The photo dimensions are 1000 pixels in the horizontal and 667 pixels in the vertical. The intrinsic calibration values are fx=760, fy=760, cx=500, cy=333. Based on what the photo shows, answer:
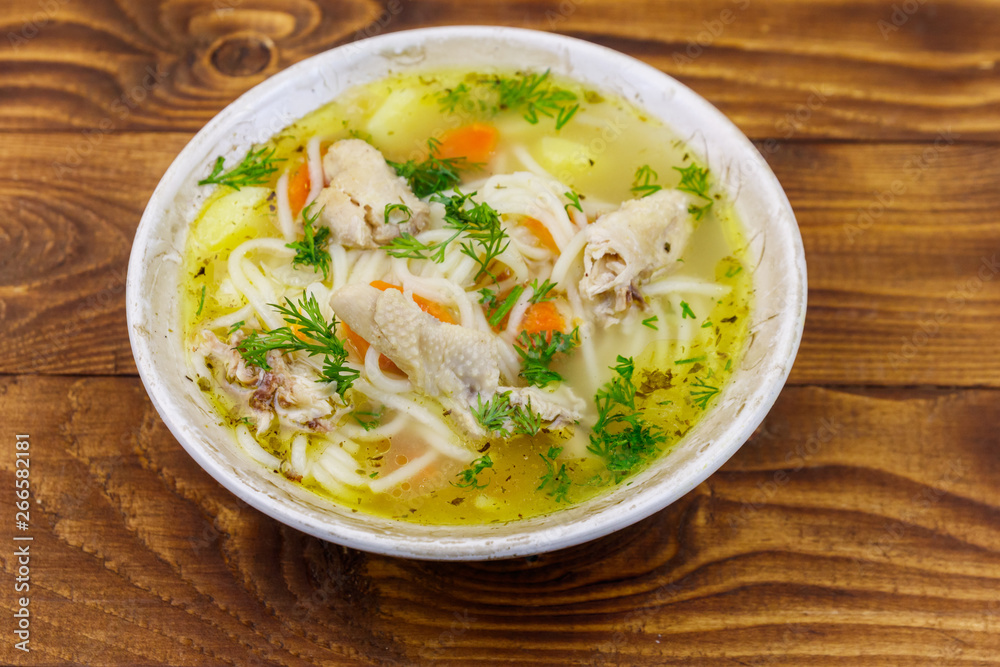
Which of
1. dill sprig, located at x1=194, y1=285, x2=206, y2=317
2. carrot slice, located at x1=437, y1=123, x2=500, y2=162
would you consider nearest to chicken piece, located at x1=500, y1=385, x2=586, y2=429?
carrot slice, located at x1=437, y1=123, x2=500, y2=162

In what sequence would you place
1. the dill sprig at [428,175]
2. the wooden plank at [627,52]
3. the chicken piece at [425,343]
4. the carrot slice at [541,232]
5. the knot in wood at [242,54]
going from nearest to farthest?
the chicken piece at [425,343] → the carrot slice at [541,232] → the dill sprig at [428,175] → the wooden plank at [627,52] → the knot in wood at [242,54]

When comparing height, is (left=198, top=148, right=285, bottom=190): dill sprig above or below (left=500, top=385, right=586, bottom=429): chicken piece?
above

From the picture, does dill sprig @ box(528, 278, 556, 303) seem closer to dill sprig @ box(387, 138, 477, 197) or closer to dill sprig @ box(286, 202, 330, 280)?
dill sprig @ box(387, 138, 477, 197)

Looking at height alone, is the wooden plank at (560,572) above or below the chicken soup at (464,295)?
below

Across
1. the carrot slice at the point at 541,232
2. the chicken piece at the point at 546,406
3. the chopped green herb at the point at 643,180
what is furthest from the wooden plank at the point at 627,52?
the chicken piece at the point at 546,406

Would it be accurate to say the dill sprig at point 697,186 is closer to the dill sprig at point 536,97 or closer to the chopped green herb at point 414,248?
the dill sprig at point 536,97

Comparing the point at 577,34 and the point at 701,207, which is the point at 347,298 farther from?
the point at 577,34

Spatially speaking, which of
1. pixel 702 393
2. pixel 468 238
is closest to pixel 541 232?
pixel 468 238
